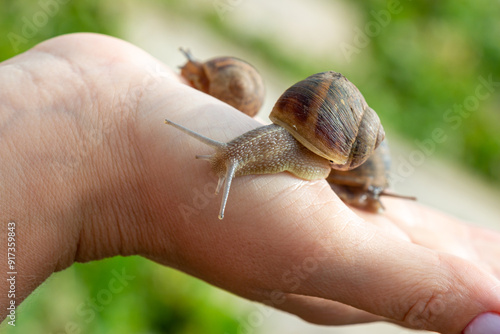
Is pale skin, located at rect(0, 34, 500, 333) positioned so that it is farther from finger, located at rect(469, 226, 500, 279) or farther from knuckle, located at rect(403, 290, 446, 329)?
finger, located at rect(469, 226, 500, 279)

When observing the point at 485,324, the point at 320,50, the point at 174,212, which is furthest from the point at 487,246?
the point at 320,50

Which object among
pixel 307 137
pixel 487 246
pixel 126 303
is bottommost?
pixel 126 303

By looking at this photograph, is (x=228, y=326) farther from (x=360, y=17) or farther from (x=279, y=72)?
(x=360, y=17)

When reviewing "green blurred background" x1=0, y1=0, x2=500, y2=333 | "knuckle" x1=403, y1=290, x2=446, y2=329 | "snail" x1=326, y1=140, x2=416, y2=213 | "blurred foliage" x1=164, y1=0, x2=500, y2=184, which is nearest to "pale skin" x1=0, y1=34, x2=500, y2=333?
"knuckle" x1=403, y1=290, x2=446, y2=329

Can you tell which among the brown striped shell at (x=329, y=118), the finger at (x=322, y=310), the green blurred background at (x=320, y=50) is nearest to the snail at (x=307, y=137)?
the brown striped shell at (x=329, y=118)

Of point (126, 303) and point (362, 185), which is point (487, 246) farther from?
point (126, 303)

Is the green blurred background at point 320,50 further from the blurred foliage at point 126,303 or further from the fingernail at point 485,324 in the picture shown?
the fingernail at point 485,324
